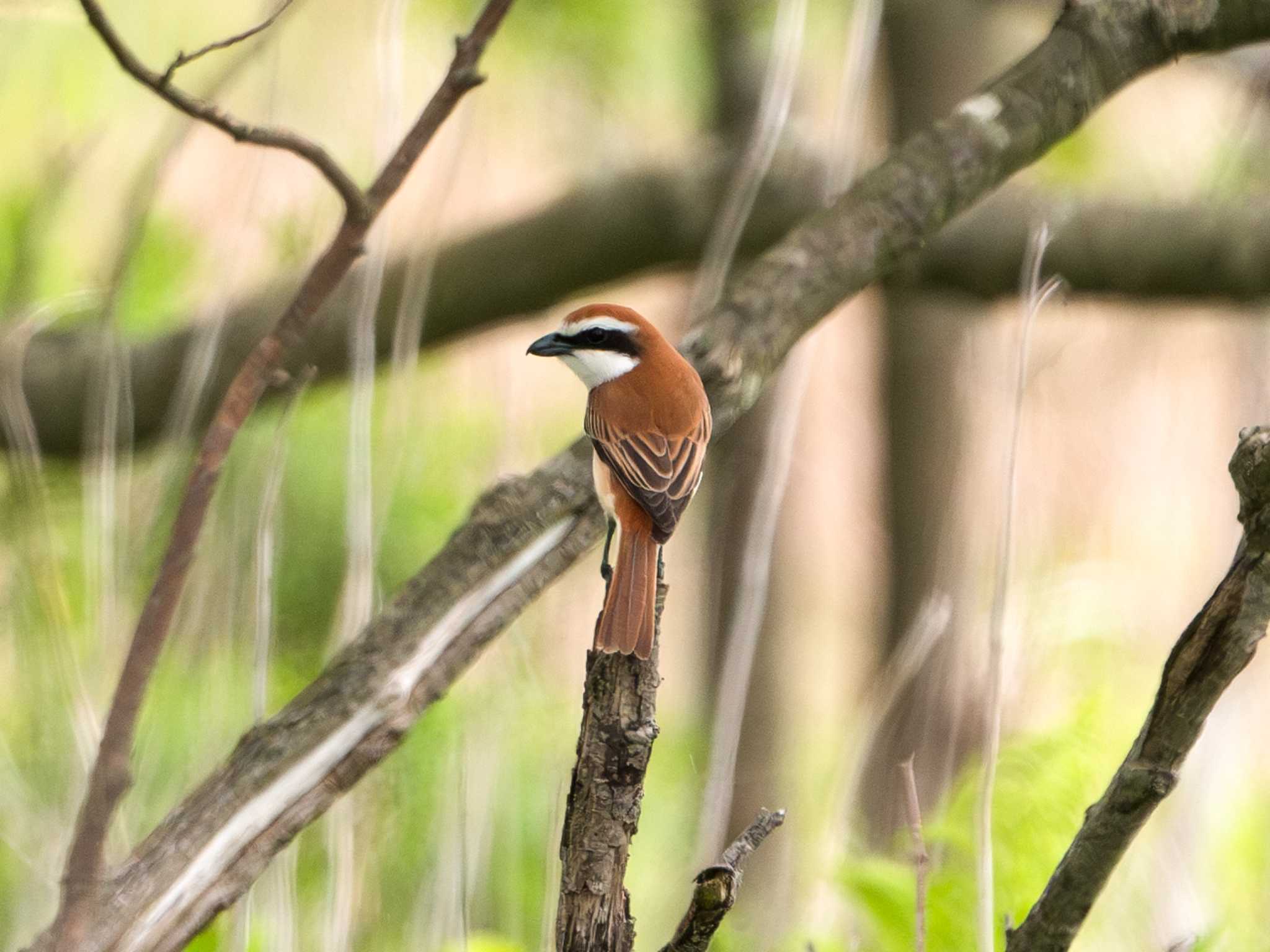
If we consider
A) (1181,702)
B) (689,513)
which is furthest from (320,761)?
(689,513)

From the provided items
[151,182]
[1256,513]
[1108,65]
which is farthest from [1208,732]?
[151,182]

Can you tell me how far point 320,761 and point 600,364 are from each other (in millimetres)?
1136

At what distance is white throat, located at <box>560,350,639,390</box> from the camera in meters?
2.56

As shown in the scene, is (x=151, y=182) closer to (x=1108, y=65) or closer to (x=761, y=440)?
(x=1108, y=65)

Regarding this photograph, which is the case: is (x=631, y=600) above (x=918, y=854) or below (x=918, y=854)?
above

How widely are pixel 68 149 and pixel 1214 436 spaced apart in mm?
3959

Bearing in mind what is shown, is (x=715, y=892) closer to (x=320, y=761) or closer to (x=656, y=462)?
(x=320, y=761)

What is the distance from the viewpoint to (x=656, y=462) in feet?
7.39

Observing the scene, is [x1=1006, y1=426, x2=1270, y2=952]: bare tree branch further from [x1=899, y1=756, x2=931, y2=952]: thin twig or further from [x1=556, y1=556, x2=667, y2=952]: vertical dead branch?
[x1=556, y1=556, x2=667, y2=952]: vertical dead branch

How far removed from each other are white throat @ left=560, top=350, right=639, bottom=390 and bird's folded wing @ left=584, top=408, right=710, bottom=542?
0.25 m

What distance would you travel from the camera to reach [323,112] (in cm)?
423

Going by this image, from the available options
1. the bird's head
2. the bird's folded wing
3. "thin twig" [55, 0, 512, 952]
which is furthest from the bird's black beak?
"thin twig" [55, 0, 512, 952]

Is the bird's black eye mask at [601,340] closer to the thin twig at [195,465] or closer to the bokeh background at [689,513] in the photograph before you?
the bokeh background at [689,513]

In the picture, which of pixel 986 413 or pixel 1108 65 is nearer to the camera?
pixel 1108 65
